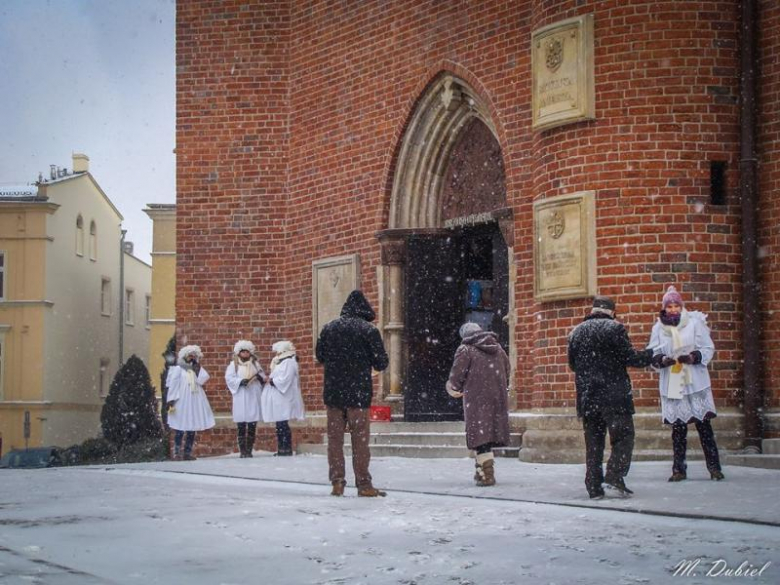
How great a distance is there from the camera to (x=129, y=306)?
5806 centimetres

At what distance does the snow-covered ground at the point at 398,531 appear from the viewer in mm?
7680

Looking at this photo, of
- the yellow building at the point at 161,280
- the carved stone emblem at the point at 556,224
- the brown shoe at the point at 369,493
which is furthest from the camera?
the yellow building at the point at 161,280

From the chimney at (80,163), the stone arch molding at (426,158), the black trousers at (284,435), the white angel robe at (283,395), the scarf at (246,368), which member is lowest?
the black trousers at (284,435)

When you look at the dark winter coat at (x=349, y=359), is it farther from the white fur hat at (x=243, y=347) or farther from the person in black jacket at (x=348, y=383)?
the white fur hat at (x=243, y=347)

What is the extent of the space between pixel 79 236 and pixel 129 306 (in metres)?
5.31

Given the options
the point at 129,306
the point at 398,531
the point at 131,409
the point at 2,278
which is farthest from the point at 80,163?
the point at 398,531

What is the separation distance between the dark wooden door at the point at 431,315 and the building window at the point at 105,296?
3732 centimetres

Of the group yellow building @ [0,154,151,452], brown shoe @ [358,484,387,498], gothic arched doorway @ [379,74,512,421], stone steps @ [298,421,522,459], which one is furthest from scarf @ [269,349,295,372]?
yellow building @ [0,154,151,452]

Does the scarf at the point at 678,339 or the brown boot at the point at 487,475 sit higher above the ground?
the scarf at the point at 678,339

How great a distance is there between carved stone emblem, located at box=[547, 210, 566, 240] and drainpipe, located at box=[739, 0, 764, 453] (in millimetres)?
1857

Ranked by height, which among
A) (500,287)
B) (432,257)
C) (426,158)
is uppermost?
(426,158)

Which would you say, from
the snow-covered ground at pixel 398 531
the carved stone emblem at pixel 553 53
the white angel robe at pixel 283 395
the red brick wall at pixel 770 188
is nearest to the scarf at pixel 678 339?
the snow-covered ground at pixel 398 531

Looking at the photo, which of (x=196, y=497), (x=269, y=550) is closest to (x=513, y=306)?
(x=196, y=497)

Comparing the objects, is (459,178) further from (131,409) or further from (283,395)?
(131,409)
